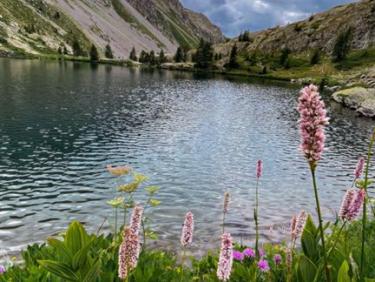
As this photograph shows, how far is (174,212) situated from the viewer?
939 inches

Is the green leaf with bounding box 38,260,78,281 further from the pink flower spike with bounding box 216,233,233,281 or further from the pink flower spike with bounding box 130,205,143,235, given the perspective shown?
the pink flower spike with bounding box 216,233,233,281

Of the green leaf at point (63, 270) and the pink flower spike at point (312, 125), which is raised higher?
the pink flower spike at point (312, 125)

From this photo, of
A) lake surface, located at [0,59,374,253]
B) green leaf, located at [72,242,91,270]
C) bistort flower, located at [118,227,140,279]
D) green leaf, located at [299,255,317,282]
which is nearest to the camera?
bistort flower, located at [118,227,140,279]

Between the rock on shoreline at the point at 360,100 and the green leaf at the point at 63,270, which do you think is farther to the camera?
the rock on shoreline at the point at 360,100

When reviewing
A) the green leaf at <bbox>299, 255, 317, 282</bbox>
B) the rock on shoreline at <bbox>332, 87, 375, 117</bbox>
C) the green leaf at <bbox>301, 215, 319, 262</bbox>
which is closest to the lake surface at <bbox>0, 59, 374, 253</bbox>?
the green leaf at <bbox>301, 215, 319, 262</bbox>

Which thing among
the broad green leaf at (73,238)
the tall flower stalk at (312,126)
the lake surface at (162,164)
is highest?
the tall flower stalk at (312,126)

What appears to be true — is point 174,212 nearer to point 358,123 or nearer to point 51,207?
point 51,207

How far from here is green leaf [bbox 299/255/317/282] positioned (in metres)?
5.73

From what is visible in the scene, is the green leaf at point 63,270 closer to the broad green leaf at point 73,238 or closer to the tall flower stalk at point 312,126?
the broad green leaf at point 73,238

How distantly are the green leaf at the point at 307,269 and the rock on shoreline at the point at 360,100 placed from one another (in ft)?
262

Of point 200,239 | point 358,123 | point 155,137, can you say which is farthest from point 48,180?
point 358,123

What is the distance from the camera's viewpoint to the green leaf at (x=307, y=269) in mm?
5734

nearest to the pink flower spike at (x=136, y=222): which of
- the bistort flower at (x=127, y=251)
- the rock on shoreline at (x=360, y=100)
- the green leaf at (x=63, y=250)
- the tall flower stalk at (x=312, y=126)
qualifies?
the bistort flower at (x=127, y=251)

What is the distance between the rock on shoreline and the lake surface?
12.7 meters
